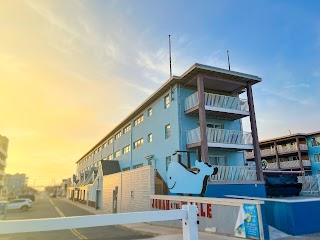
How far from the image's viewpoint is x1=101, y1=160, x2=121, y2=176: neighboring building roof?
31.9 m

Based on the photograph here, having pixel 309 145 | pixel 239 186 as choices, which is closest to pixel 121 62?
pixel 239 186

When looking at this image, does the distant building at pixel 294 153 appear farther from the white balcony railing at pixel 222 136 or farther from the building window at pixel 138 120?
the building window at pixel 138 120

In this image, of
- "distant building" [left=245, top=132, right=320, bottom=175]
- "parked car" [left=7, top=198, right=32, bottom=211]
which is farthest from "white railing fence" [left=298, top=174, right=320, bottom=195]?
"parked car" [left=7, top=198, right=32, bottom=211]

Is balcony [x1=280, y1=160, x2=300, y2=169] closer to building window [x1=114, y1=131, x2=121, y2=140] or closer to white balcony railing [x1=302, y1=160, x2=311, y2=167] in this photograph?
white balcony railing [x1=302, y1=160, x2=311, y2=167]

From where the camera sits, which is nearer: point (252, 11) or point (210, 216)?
point (210, 216)

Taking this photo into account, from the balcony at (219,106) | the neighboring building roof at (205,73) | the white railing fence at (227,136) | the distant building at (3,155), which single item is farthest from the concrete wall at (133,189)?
the distant building at (3,155)

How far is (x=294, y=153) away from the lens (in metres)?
42.2

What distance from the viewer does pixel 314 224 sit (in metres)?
10.9

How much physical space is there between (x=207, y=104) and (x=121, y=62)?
7036 mm

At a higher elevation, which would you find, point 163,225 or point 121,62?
point 121,62

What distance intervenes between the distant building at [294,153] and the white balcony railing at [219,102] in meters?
20.1

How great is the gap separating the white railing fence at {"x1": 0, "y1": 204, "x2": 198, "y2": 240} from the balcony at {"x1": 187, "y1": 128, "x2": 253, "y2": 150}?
14377 millimetres

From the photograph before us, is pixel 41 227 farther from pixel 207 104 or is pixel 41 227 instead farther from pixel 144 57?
pixel 207 104

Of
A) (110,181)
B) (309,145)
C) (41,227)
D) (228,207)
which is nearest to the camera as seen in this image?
(41,227)
